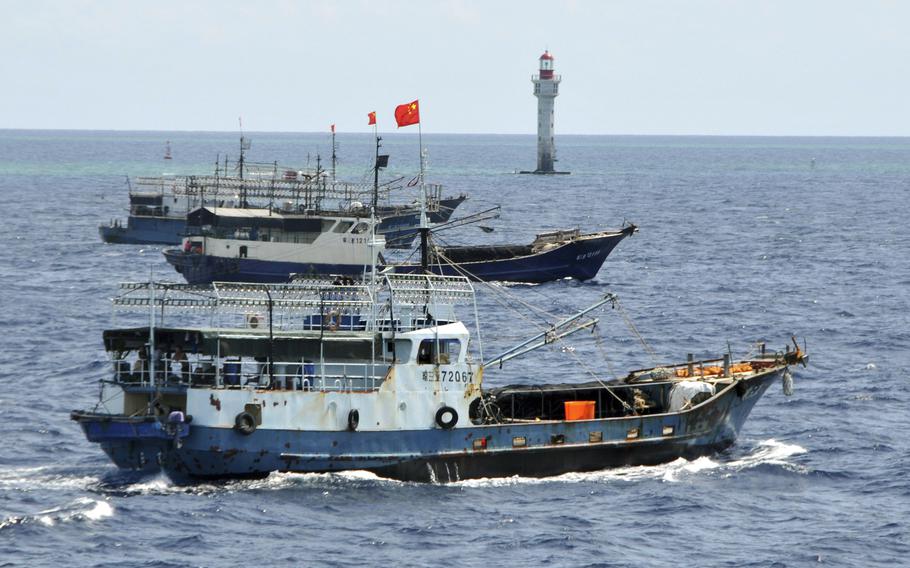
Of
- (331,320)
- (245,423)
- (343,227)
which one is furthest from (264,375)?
(343,227)

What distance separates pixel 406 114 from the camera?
53.8 meters

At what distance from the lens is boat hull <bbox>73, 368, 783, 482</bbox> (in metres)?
42.1

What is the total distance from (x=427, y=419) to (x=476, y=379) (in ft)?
6.76

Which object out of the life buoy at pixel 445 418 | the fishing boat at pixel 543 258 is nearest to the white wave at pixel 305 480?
the life buoy at pixel 445 418

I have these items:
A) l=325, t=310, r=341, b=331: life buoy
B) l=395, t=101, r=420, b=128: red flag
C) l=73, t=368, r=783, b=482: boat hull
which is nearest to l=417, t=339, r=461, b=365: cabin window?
l=73, t=368, r=783, b=482: boat hull

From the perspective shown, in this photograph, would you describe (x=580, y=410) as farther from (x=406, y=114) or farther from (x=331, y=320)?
(x=406, y=114)

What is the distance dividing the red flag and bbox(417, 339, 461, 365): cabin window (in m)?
11.4

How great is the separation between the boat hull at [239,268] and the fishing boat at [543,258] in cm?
674

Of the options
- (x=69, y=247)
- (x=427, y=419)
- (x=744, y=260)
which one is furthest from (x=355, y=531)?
(x=69, y=247)

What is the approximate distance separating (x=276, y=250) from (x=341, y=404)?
53544 millimetres

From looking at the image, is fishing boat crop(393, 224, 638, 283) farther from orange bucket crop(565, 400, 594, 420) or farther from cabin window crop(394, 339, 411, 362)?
cabin window crop(394, 339, 411, 362)

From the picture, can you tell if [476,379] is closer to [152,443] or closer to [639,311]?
[152,443]

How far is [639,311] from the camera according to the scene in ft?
259

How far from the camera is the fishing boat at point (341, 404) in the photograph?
4203 cm
